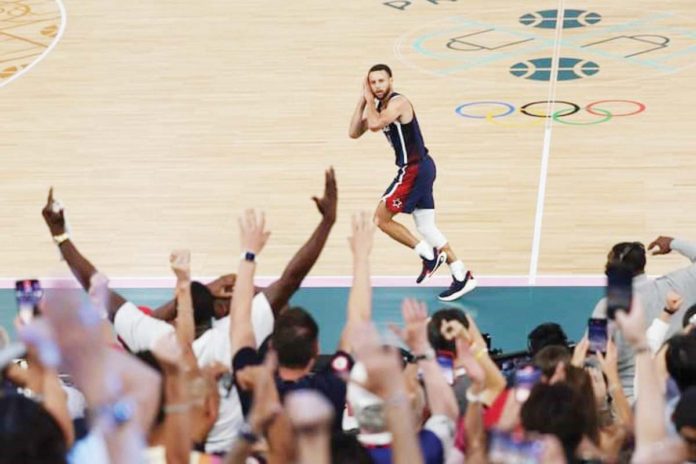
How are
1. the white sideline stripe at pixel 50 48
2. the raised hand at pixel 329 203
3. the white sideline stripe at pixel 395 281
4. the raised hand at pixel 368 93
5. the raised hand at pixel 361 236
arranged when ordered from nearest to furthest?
the raised hand at pixel 361 236 → the raised hand at pixel 329 203 → the raised hand at pixel 368 93 → the white sideline stripe at pixel 395 281 → the white sideline stripe at pixel 50 48

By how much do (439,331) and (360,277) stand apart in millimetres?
824

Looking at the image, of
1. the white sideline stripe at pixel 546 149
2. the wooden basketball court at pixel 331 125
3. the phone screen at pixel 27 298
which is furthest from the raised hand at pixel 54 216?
the white sideline stripe at pixel 546 149

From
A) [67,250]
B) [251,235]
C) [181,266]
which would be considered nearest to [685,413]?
[251,235]

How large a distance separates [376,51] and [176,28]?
289 centimetres

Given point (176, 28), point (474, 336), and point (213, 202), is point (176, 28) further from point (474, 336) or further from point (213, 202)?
point (474, 336)

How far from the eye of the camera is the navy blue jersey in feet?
38.5

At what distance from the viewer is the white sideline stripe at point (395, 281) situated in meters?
11.8

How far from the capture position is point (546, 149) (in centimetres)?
1469

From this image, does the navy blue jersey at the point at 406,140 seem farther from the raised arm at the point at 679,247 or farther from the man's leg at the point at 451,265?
the raised arm at the point at 679,247

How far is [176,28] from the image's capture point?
744 inches

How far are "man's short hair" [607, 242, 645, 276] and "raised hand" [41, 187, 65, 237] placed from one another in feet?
10.6

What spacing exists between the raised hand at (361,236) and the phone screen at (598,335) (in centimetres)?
116

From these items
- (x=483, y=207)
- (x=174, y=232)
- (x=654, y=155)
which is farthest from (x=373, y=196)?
(x=654, y=155)

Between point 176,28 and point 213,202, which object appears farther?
point 176,28
